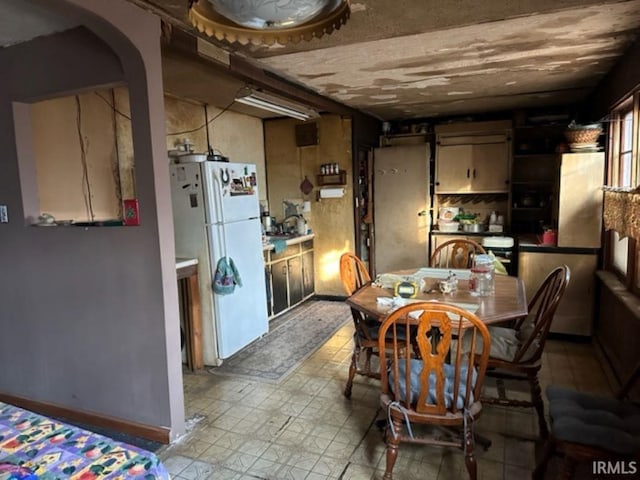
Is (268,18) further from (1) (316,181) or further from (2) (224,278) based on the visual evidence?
(1) (316,181)

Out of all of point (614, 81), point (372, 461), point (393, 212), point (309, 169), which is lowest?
point (372, 461)

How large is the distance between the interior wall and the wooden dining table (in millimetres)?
1121

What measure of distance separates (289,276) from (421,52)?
268 centimetres

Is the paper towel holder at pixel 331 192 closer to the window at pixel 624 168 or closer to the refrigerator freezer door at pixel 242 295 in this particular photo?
the refrigerator freezer door at pixel 242 295

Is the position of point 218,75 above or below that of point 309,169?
above

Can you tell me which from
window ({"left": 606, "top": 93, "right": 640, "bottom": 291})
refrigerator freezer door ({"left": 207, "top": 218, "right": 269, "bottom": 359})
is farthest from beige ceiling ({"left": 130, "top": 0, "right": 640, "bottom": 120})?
refrigerator freezer door ({"left": 207, "top": 218, "right": 269, "bottom": 359})

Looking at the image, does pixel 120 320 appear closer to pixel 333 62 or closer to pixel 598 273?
pixel 333 62

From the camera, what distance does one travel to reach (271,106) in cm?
369

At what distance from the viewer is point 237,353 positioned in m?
3.66

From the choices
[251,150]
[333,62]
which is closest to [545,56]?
[333,62]

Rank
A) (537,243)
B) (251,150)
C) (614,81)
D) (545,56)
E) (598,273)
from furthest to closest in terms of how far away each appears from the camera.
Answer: (251,150), (537,243), (598,273), (614,81), (545,56)

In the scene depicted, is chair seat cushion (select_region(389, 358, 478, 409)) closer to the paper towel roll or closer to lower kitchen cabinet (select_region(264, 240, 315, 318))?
lower kitchen cabinet (select_region(264, 240, 315, 318))

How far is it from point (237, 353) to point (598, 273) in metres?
3.12

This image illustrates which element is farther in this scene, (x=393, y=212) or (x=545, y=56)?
(x=393, y=212)
